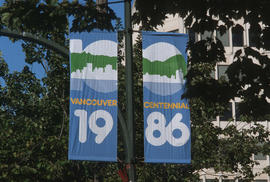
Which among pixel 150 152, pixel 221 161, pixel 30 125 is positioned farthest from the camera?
pixel 221 161

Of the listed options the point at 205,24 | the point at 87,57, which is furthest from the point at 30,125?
the point at 205,24

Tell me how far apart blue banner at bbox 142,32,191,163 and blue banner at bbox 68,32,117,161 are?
0.58m

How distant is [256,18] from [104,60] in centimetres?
270

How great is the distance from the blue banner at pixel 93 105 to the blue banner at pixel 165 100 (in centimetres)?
58

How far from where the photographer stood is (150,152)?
905cm

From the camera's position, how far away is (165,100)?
934 centimetres

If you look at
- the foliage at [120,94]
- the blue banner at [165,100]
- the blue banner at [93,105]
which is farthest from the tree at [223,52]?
the blue banner at [93,105]

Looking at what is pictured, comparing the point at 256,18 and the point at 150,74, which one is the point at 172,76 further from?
the point at 256,18

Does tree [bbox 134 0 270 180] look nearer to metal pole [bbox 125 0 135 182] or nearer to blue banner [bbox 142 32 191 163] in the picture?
metal pole [bbox 125 0 135 182]

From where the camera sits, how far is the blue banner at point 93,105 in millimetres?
8953

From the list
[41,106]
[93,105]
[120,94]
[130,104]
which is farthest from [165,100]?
[41,106]

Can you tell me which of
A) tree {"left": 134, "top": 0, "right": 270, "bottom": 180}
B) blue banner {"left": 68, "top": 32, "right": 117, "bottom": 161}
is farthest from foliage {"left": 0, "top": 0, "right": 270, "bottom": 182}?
blue banner {"left": 68, "top": 32, "right": 117, "bottom": 161}

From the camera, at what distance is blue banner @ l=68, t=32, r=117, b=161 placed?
352 inches

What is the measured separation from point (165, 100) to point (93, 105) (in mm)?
1254
